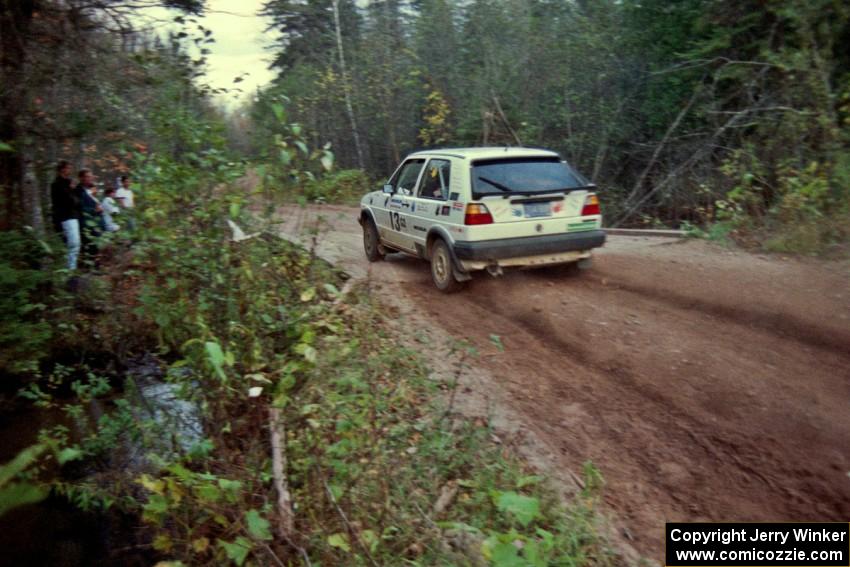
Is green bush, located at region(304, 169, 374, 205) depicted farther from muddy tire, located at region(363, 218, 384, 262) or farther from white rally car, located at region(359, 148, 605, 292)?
white rally car, located at region(359, 148, 605, 292)

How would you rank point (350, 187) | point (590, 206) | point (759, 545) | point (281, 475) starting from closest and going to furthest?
point (759, 545) < point (281, 475) < point (590, 206) < point (350, 187)

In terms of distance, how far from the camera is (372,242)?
39.3 feet

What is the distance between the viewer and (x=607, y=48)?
1719 centimetres

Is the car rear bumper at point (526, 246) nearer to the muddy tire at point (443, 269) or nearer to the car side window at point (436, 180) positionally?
the muddy tire at point (443, 269)

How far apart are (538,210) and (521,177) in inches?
18.6

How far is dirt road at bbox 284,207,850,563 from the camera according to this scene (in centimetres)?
449

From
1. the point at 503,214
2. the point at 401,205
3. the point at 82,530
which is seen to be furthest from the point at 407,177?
the point at 82,530

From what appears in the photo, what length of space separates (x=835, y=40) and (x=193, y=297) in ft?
38.8

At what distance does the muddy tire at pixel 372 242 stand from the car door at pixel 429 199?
1.61m

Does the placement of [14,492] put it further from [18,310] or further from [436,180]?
[436,180]

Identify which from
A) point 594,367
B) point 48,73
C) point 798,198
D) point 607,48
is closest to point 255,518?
point 594,367

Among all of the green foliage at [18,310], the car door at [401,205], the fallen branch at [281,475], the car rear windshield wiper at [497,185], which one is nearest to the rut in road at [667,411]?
the car rear windshield wiper at [497,185]

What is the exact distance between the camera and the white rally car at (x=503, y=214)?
343 inches

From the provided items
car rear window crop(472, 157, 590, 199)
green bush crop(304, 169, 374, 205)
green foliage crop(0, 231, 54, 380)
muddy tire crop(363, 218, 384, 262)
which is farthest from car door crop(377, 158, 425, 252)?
green bush crop(304, 169, 374, 205)
